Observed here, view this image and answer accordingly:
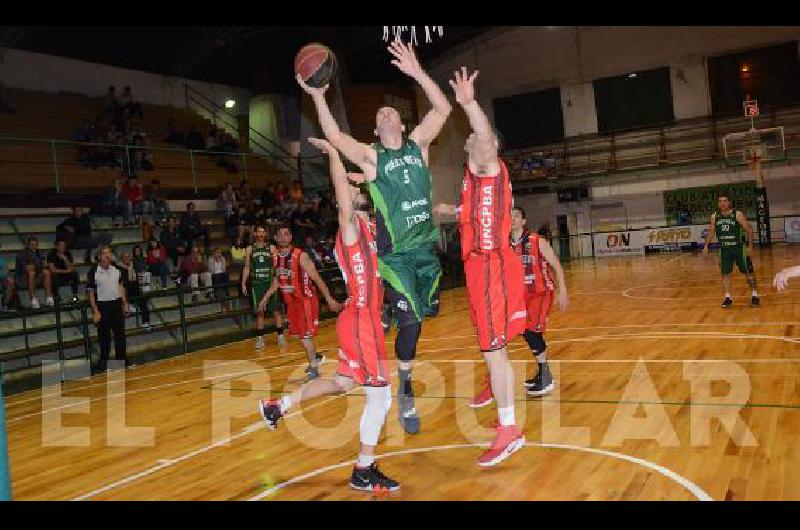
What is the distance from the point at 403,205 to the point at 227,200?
14.2 meters

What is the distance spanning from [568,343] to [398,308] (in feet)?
18.5


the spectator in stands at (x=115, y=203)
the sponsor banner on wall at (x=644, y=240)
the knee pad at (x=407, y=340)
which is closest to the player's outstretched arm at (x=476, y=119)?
the knee pad at (x=407, y=340)

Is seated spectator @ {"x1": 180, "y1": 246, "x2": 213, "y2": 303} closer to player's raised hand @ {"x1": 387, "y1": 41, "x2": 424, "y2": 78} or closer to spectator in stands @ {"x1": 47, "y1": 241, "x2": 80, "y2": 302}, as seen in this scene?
spectator in stands @ {"x1": 47, "y1": 241, "x2": 80, "y2": 302}

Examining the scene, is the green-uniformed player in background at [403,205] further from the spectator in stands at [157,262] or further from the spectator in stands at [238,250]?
the spectator in stands at [238,250]

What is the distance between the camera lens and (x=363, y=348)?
4492 millimetres

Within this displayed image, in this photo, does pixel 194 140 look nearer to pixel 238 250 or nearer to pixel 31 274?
pixel 238 250

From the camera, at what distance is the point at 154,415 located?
7.52 meters

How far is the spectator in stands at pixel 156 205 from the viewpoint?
16.2m

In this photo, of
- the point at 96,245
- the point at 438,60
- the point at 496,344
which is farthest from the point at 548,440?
the point at 438,60

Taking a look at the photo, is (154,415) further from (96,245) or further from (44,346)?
(96,245)

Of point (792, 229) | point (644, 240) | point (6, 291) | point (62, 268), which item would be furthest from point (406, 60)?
point (792, 229)

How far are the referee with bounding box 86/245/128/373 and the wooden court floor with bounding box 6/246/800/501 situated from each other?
2.47ft

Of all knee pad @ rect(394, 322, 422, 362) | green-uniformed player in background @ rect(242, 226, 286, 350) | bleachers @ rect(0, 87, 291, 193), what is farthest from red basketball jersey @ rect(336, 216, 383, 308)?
bleachers @ rect(0, 87, 291, 193)

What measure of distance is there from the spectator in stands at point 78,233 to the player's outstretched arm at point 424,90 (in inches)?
429
